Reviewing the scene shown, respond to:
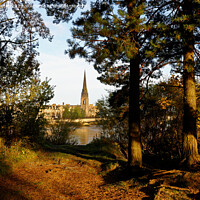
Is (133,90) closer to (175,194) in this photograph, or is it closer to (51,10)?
(175,194)

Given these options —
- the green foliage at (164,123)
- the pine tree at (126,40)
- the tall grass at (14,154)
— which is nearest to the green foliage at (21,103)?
the tall grass at (14,154)

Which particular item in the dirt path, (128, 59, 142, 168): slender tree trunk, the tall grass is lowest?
the dirt path

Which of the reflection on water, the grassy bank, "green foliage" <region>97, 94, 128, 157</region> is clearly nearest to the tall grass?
the grassy bank

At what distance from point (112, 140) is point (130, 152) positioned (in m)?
4.60

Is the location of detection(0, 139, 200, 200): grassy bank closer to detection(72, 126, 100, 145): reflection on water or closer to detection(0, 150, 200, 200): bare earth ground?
detection(0, 150, 200, 200): bare earth ground

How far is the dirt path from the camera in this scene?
4.43 m

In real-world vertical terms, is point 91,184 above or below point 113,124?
below

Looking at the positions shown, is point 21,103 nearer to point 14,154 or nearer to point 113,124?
point 14,154

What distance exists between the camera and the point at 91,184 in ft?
17.9

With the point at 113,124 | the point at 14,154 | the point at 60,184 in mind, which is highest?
the point at 113,124

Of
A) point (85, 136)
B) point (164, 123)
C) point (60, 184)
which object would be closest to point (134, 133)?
point (60, 184)

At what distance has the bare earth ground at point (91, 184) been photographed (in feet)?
13.9

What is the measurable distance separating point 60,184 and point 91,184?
2.92 ft

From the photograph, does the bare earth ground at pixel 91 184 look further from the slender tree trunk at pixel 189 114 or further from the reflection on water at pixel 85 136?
the reflection on water at pixel 85 136
